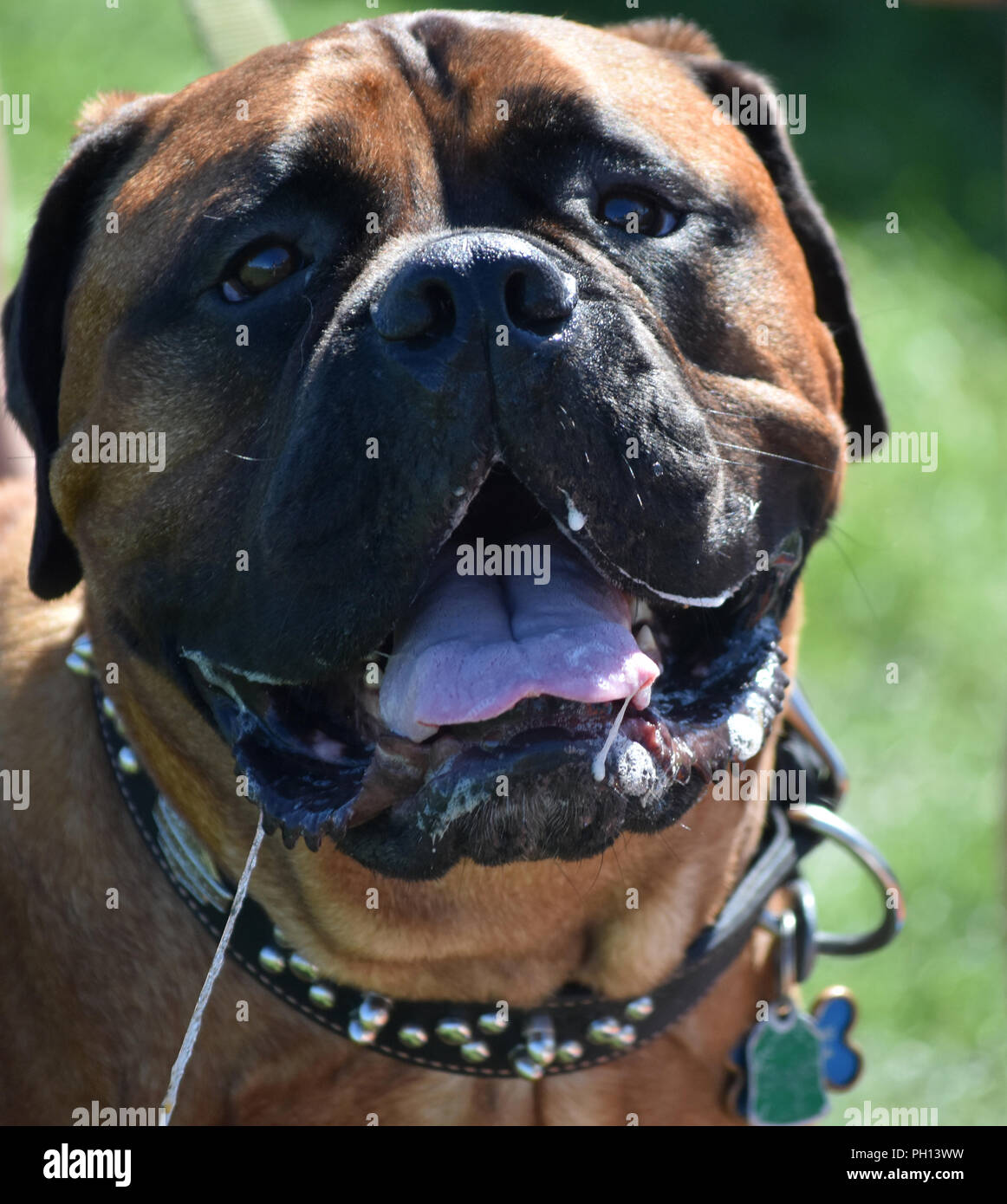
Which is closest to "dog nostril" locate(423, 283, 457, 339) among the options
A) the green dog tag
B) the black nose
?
the black nose

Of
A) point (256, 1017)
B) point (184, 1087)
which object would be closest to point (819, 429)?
point (256, 1017)

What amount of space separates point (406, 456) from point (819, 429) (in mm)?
879

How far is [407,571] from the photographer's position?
7.00 feet

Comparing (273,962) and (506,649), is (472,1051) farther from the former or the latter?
(506,649)

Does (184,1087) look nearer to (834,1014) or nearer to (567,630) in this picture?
A: (567,630)

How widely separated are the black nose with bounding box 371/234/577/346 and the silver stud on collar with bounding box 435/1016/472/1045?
1.15 metres

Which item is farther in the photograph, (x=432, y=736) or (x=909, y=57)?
(x=909, y=57)

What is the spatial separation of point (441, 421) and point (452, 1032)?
1062 mm

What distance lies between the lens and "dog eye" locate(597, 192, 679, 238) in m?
2.44

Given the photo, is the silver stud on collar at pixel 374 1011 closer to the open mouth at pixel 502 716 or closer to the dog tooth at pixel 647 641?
the open mouth at pixel 502 716

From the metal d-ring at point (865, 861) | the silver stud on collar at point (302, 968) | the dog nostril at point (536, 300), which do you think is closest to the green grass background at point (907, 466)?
the metal d-ring at point (865, 861)

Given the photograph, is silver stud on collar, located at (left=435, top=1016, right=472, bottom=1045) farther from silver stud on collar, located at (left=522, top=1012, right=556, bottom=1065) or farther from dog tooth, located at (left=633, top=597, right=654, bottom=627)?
dog tooth, located at (left=633, top=597, right=654, bottom=627)

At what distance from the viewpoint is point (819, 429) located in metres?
2.64

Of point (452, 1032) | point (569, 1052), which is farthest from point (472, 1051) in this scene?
point (569, 1052)
